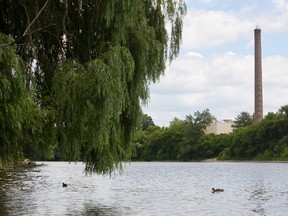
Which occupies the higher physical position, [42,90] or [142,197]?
[42,90]

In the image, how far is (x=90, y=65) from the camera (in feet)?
38.0

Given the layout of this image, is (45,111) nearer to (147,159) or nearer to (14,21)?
(14,21)

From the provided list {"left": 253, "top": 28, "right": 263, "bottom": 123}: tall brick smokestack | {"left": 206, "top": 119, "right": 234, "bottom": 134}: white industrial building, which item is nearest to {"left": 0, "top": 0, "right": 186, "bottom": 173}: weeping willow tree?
{"left": 253, "top": 28, "right": 263, "bottom": 123}: tall brick smokestack

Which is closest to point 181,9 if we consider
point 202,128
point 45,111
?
point 45,111

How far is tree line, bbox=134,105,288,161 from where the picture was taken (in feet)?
385

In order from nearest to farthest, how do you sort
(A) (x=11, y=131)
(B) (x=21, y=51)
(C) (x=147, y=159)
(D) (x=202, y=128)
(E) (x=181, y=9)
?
(A) (x=11, y=131), (B) (x=21, y=51), (E) (x=181, y=9), (D) (x=202, y=128), (C) (x=147, y=159)

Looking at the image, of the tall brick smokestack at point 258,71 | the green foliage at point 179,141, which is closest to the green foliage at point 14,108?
the tall brick smokestack at point 258,71

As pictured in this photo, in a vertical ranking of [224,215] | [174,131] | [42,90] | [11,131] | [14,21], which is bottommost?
[224,215]

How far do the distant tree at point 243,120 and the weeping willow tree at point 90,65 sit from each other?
144 metres

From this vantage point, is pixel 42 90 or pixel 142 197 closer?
pixel 42 90

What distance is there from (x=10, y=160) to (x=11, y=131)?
164 centimetres

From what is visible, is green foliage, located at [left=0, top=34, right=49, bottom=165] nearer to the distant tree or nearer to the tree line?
the tree line

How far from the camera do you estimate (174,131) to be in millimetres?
147500

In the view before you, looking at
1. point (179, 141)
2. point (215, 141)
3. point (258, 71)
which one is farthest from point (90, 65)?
point (179, 141)
